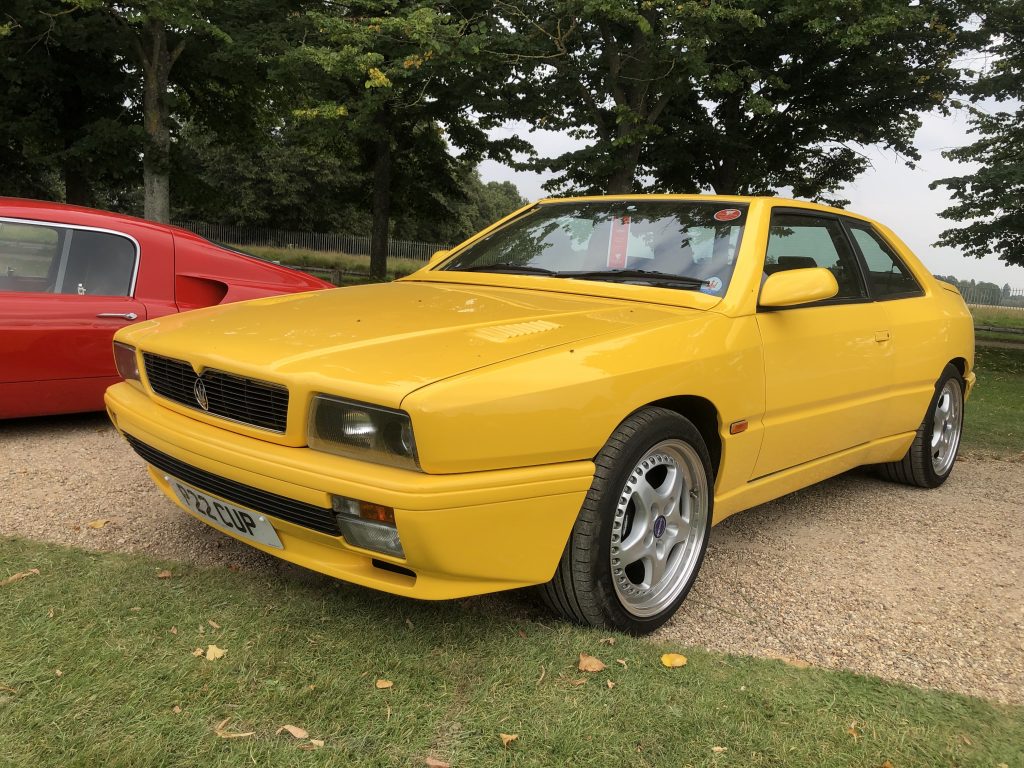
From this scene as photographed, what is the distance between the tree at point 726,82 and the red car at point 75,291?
9.84m

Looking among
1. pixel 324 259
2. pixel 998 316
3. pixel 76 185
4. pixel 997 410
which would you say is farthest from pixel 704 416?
pixel 324 259

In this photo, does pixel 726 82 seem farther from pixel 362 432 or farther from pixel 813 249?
pixel 362 432

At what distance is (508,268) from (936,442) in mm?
2960

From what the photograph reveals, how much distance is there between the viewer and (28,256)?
4695 millimetres

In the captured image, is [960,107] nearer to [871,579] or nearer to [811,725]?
[871,579]

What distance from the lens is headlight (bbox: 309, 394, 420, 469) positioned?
2.11 metres

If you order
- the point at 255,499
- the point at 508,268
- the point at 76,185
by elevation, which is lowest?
the point at 255,499

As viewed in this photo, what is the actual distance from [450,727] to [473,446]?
74cm

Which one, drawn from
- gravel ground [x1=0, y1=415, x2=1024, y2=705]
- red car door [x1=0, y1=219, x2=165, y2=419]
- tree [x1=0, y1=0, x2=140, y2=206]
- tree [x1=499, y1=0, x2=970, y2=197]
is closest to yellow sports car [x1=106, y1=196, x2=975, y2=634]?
gravel ground [x1=0, y1=415, x2=1024, y2=705]

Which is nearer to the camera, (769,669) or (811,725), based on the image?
(811,725)

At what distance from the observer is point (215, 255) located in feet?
17.3

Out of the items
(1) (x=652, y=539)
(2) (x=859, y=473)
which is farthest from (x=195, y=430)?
(2) (x=859, y=473)

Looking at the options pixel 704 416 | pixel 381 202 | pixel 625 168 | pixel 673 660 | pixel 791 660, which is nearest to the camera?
pixel 673 660

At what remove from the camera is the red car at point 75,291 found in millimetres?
4539
